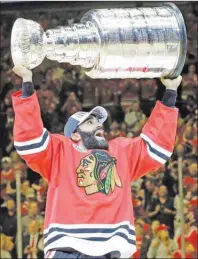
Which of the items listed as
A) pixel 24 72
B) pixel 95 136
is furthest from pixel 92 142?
pixel 24 72

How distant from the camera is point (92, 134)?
4.04 metres

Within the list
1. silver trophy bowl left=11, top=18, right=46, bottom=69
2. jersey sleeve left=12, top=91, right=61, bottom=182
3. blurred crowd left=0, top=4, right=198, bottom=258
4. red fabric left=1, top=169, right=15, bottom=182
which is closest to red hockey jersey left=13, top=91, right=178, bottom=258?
jersey sleeve left=12, top=91, right=61, bottom=182

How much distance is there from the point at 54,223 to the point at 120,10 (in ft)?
2.88

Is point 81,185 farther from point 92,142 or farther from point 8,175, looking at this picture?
point 8,175

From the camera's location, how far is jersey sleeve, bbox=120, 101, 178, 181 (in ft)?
13.1

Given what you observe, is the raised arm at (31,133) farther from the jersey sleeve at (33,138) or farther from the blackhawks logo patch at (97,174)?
the blackhawks logo patch at (97,174)

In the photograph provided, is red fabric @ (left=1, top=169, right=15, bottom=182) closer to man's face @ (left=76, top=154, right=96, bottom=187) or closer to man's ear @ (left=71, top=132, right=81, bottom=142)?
man's ear @ (left=71, top=132, right=81, bottom=142)

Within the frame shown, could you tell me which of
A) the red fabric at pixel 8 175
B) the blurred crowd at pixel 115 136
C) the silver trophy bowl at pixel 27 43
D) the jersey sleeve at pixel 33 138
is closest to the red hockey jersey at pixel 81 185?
the jersey sleeve at pixel 33 138

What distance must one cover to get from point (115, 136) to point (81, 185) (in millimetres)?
5259

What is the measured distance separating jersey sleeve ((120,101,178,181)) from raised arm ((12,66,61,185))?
34 cm

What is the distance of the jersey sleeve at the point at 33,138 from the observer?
12.3 ft

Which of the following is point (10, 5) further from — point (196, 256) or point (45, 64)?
point (196, 256)

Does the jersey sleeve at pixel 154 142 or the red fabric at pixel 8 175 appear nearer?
the jersey sleeve at pixel 154 142

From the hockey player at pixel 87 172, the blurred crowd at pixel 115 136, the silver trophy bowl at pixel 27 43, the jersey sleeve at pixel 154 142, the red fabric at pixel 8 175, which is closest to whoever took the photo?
the silver trophy bowl at pixel 27 43
